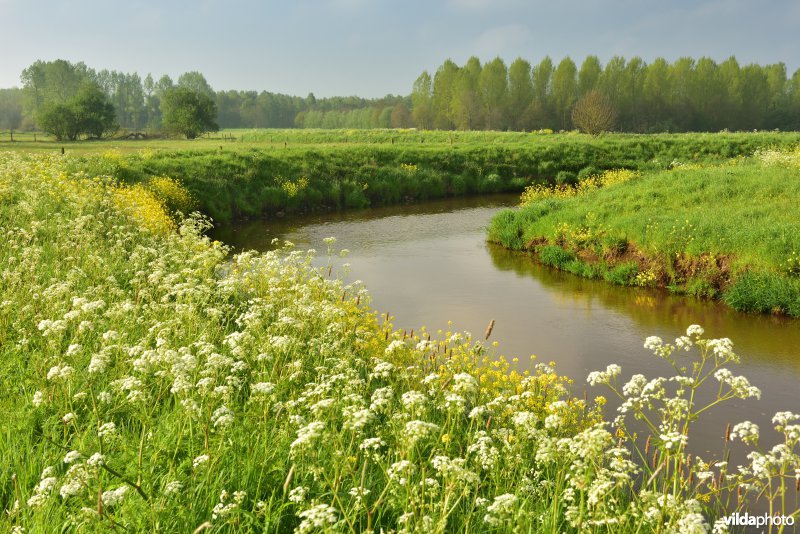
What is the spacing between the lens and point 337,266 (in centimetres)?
1778

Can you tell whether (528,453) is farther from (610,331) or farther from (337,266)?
(337,266)

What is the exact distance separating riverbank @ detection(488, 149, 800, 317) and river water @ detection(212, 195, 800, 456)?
22.5 inches

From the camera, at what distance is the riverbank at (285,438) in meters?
3.62

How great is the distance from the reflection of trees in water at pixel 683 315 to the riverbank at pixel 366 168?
14.8 m

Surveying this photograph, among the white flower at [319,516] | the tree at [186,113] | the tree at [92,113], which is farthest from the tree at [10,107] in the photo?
the white flower at [319,516]

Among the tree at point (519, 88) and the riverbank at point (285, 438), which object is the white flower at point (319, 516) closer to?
the riverbank at point (285, 438)

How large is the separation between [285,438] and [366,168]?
97.6ft

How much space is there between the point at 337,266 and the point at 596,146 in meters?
31.9

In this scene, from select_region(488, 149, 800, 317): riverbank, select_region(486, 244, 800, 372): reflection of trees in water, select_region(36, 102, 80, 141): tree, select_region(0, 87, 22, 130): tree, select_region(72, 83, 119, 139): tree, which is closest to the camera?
select_region(486, 244, 800, 372): reflection of trees in water

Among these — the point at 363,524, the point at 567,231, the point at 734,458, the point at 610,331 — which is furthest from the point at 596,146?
the point at 363,524

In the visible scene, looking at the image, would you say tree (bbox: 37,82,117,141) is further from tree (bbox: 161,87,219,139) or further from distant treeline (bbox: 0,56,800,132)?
distant treeline (bbox: 0,56,800,132)

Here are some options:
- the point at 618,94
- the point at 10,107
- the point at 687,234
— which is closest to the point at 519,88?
the point at 618,94

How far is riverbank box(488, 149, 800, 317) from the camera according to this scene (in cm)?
1436

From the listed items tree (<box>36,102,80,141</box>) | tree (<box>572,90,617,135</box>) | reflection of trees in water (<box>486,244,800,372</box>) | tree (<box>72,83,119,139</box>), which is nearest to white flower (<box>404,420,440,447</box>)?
reflection of trees in water (<box>486,244,800,372</box>)
